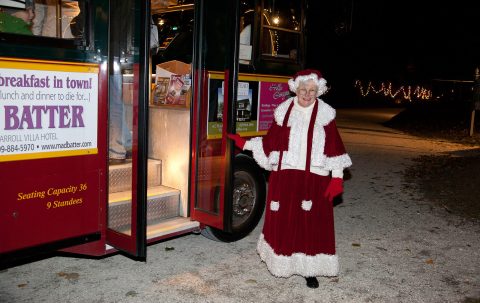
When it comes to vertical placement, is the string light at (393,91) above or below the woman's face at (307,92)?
above

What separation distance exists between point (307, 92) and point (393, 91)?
3729 centimetres

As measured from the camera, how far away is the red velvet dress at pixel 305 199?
4.29 m

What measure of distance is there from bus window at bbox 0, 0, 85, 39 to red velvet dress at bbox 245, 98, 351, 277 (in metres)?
1.92

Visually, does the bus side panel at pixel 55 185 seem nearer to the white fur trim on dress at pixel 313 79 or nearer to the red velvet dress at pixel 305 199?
the red velvet dress at pixel 305 199

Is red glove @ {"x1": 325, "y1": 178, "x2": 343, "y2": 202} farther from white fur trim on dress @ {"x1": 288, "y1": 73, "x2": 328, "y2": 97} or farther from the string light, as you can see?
the string light

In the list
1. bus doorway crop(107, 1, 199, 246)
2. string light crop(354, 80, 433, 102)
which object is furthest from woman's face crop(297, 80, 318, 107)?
string light crop(354, 80, 433, 102)

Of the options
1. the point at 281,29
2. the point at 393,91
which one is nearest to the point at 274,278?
the point at 281,29

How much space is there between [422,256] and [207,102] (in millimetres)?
2968

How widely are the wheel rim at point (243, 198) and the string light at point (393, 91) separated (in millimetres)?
28506

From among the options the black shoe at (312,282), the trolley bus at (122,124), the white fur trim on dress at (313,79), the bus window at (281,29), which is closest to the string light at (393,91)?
the bus window at (281,29)

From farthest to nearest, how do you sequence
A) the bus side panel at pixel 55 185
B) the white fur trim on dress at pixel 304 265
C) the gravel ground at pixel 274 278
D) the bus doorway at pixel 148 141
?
the white fur trim on dress at pixel 304 265, the gravel ground at pixel 274 278, the bus doorway at pixel 148 141, the bus side panel at pixel 55 185

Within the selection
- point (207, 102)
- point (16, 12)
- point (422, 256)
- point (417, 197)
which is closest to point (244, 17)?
point (207, 102)

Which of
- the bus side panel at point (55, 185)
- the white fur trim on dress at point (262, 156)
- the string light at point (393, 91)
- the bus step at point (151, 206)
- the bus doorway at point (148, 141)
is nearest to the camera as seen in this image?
the bus side panel at point (55, 185)

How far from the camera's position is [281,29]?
5.55 meters
